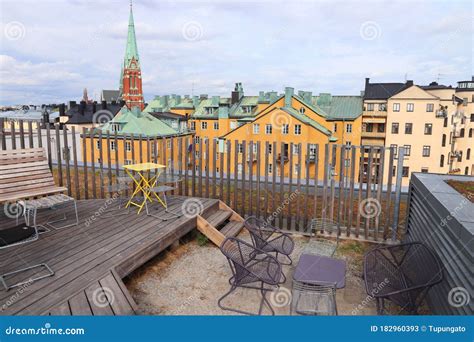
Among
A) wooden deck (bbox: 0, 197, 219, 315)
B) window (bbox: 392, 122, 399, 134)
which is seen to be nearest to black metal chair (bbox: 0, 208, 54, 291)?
wooden deck (bbox: 0, 197, 219, 315)

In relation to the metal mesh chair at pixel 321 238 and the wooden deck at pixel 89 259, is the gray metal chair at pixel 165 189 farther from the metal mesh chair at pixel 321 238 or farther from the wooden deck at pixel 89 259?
the metal mesh chair at pixel 321 238

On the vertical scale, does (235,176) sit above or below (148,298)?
above

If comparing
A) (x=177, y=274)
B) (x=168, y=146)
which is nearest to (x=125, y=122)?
(x=168, y=146)

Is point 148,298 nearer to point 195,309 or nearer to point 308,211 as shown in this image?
point 195,309

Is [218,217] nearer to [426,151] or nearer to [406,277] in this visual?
[406,277]

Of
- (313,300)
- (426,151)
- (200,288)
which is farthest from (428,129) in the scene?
(200,288)

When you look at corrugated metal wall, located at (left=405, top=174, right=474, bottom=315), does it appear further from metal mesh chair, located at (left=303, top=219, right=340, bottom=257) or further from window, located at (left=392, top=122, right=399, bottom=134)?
window, located at (left=392, top=122, right=399, bottom=134)

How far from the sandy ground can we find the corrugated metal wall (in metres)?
0.98

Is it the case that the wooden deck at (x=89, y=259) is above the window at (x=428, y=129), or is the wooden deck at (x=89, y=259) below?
below

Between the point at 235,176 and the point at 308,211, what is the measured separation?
5.48ft

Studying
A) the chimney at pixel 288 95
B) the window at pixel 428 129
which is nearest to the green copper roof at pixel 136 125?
the chimney at pixel 288 95

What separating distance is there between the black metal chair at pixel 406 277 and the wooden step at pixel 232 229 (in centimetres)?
254

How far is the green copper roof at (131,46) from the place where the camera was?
281 ft

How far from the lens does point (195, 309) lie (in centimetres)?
410
